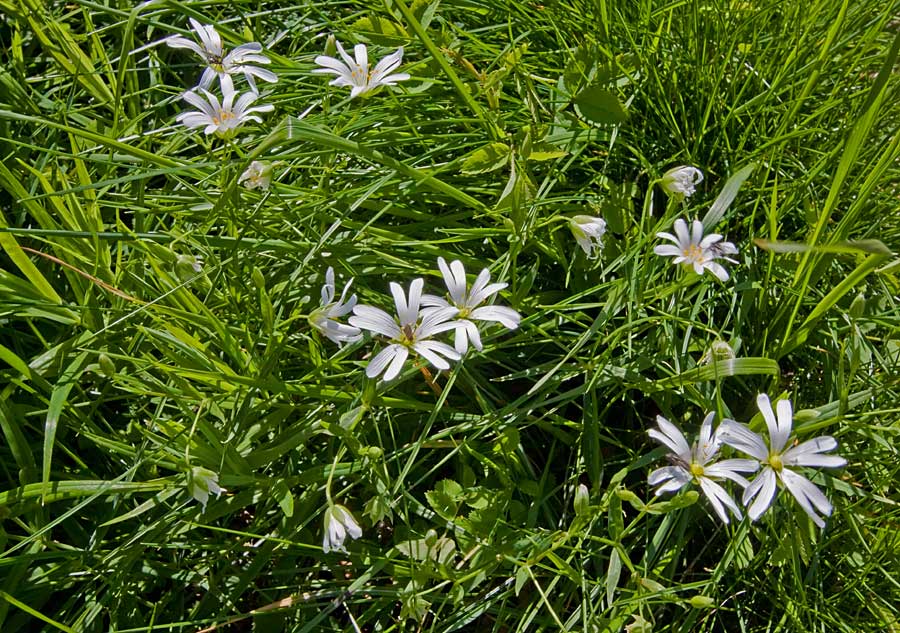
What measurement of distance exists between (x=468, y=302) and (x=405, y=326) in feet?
0.37

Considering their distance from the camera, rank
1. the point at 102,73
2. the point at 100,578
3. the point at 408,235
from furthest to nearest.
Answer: the point at 102,73 < the point at 408,235 < the point at 100,578

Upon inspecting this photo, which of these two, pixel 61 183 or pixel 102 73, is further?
pixel 102 73

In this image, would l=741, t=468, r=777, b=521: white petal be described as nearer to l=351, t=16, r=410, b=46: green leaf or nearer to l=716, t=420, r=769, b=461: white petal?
l=716, t=420, r=769, b=461: white petal

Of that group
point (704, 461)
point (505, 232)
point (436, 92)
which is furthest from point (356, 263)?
point (704, 461)

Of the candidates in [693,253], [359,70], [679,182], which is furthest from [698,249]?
[359,70]

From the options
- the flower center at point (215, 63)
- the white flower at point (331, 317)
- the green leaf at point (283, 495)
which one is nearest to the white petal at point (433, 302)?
the white flower at point (331, 317)

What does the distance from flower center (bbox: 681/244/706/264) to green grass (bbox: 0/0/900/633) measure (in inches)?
2.1

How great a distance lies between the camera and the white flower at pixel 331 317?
120cm

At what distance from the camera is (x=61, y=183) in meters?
1.64

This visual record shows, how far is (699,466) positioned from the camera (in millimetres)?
1168

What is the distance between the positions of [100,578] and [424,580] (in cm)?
63

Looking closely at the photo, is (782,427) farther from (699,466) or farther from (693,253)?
(693,253)

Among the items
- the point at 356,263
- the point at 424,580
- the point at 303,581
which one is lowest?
the point at 303,581

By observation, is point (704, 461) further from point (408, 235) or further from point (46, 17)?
point (46, 17)
